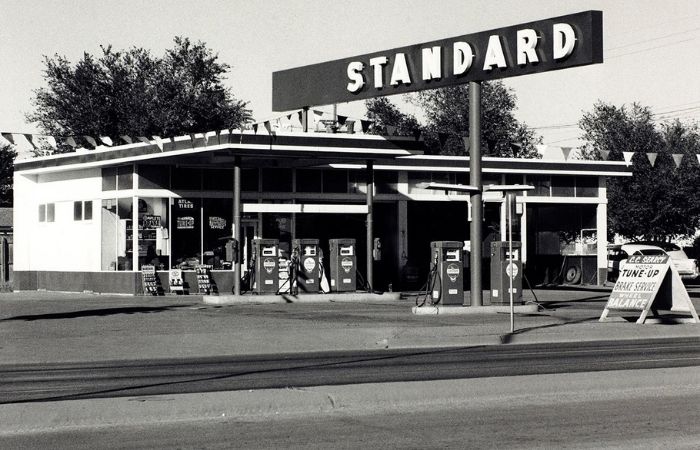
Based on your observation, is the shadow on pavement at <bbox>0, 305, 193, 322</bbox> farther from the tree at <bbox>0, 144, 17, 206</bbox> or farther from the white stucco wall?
the tree at <bbox>0, 144, 17, 206</bbox>

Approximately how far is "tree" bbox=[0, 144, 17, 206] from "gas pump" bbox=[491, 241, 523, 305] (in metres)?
61.4

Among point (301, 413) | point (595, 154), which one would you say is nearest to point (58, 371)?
point (301, 413)

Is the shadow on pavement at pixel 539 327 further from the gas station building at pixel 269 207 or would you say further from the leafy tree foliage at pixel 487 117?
the leafy tree foliage at pixel 487 117

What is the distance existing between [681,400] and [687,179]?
48355mm

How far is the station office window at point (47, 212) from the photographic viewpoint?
39469mm

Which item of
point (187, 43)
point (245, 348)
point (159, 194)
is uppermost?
point (187, 43)

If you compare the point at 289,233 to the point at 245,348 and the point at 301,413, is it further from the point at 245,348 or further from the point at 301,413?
the point at 301,413

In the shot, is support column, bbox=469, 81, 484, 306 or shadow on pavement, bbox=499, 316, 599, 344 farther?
support column, bbox=469, 81, 484, 306

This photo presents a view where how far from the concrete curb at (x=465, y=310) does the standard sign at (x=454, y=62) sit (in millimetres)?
5836

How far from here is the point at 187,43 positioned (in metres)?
75.1

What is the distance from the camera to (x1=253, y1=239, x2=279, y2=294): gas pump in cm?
3189

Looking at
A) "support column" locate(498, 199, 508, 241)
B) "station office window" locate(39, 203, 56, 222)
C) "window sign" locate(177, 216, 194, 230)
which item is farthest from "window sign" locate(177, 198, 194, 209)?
"support column" locate(498, 199, 508, 241)

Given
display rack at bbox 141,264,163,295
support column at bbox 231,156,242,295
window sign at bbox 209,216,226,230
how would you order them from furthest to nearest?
window sign at bbox 209,216,226,230
display rack at bbox 141,264,163,295
support column at bbox 231,156,242,295

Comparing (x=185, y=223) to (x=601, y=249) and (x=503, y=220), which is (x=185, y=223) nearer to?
(x=503, y=220)
